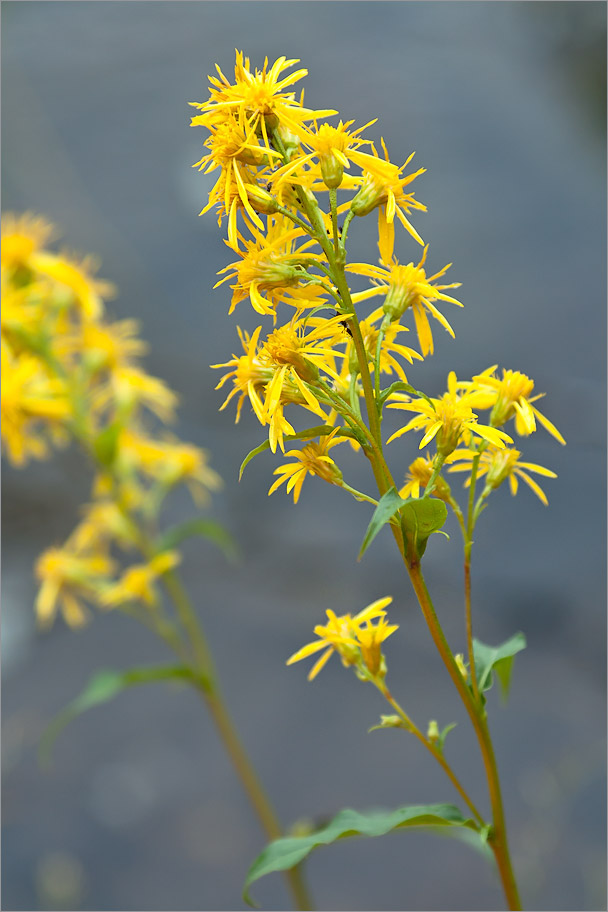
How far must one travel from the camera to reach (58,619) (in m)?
1.63

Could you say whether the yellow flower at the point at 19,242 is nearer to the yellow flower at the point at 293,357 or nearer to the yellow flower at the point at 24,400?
the yellow flower at the point at 24,400

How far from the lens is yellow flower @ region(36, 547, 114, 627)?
998mm

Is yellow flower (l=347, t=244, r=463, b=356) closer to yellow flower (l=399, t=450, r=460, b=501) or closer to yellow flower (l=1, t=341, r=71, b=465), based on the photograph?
yellow flower (l=399, t=450, r=460, b=501)

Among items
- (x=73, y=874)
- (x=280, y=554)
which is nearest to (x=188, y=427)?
(x=280, y=554)

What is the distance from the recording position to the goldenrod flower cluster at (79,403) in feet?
2.92

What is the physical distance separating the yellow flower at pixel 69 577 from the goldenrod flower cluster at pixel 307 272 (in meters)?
0.63

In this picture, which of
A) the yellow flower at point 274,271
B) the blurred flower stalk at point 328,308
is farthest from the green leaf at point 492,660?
the yellow flower at point 274,271

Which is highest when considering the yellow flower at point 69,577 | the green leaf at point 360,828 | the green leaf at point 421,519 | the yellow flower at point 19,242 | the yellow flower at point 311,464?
the yellow flower at point 19,242

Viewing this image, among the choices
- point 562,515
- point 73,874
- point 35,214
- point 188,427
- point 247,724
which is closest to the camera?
point 73,874

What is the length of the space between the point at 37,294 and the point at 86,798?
0.90 m

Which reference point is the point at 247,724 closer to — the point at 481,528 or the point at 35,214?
the point at 481,528

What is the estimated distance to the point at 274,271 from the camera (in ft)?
1.32

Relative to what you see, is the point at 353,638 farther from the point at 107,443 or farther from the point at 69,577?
the point at 69,577

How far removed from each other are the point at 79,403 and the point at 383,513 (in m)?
0.63
